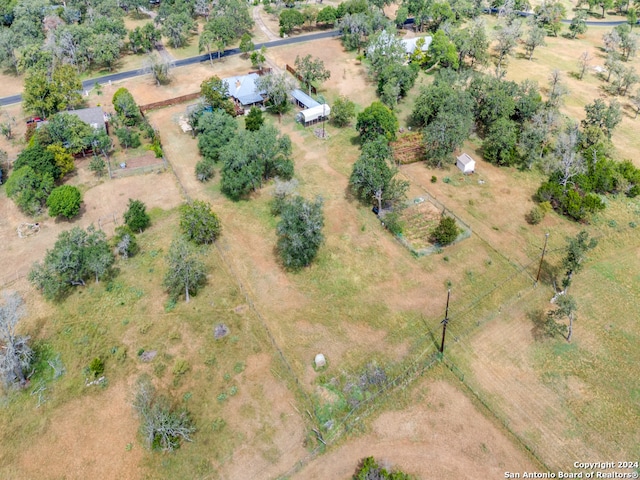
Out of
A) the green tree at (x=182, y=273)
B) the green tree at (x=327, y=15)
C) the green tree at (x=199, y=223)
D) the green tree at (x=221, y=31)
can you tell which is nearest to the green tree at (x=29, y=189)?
the green tree at (x=199, y=223)

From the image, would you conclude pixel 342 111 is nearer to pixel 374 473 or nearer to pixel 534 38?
pixel 534 38

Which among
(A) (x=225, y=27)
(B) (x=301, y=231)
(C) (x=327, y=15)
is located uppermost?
(A) (x=225, y=27)

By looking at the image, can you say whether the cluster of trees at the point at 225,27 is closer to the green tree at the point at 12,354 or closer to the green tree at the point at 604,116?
the green tree at the point at 604,116

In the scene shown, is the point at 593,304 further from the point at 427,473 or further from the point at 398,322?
the point at 427,473

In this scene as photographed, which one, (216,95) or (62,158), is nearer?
(62,158)

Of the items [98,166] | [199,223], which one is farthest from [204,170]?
[98,166]

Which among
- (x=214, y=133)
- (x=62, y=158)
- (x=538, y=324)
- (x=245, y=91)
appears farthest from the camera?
(x=245, y=91)

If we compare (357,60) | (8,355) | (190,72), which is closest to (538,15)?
(357,60)
